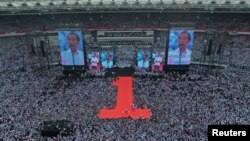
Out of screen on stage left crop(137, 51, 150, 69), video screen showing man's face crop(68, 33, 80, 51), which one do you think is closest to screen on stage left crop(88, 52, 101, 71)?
video screen showing man's face crop(68, 33, 80, 51)

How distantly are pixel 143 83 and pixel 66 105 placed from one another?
12.1 m

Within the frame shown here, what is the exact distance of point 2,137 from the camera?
3681 centimetres

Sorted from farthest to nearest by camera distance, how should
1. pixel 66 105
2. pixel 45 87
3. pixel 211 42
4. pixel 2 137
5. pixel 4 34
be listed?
1. pixel 4 34
2. pixel 211 42
3. pixel 45 87
4. pixel 66 105
5. pixel 2 137

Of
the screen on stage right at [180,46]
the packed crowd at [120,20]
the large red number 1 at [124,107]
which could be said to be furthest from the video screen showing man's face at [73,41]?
the screen on stage right at [180,46]

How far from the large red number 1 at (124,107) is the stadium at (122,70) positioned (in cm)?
13

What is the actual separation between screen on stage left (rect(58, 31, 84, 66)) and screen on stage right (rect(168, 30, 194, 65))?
12972mm

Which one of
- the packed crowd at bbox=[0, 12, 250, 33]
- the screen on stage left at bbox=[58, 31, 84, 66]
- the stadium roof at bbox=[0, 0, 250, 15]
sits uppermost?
the stadium roof at bbox=[0, 0, 250, 15]

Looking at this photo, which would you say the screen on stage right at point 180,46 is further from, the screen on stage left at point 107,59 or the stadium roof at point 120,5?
the stadium roof at point 120,5

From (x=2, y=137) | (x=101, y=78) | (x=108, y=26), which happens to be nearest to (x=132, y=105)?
(x=101, y=78)

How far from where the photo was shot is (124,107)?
44750mm

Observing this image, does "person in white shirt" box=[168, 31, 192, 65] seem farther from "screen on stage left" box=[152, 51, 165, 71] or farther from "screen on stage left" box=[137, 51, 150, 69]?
"screen on stage left" box=[137, 51, 150, 69]

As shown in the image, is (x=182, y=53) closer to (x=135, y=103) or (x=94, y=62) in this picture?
(x=135, y=103)

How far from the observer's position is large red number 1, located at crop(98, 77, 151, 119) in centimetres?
4244

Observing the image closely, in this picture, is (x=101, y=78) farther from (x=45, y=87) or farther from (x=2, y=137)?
(x=2, y=137)
